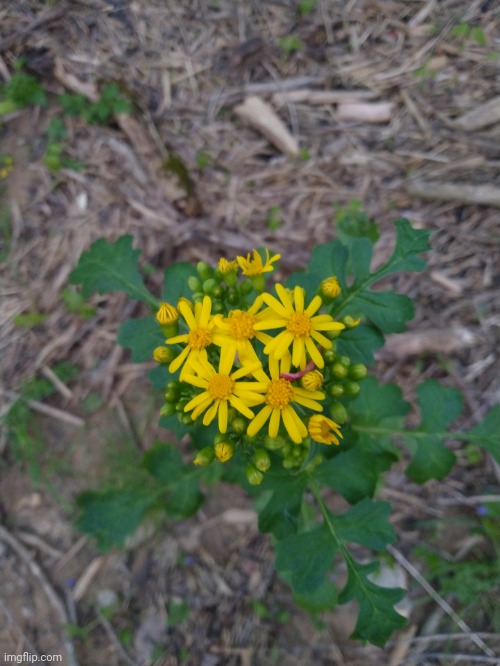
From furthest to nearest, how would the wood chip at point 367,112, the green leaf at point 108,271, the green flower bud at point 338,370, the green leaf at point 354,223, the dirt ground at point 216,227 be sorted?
the wood chip at point 367,112 → the dirt ground at point 216,227 → the green leaf at point 354,223 → the green leaf at point 108,271 → the green flower bud at point 338,370

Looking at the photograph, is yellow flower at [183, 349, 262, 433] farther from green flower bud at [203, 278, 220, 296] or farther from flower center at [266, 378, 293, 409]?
green flower bud at [203, 278, 220, 296]

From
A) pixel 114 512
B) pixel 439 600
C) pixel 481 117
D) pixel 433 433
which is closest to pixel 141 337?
pixel 114 512

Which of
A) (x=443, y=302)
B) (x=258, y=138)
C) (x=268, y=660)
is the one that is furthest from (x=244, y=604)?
(x=258, y=138)

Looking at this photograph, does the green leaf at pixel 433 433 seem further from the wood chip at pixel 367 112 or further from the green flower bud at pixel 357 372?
the wood chip at pixel 367 112

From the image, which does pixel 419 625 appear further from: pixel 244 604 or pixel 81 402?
pixel 81 402

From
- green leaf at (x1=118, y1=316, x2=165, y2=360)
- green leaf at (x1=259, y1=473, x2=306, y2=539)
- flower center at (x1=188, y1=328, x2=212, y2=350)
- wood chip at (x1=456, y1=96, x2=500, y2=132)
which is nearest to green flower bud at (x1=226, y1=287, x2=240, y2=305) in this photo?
flower center at (x1=188, y1=328, x2=212, y2=350)

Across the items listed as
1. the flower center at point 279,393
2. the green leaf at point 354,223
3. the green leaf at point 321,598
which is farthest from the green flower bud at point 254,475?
the green leaf at point 354,223

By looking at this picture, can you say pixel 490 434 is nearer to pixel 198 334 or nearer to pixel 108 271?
pixel 198 334
